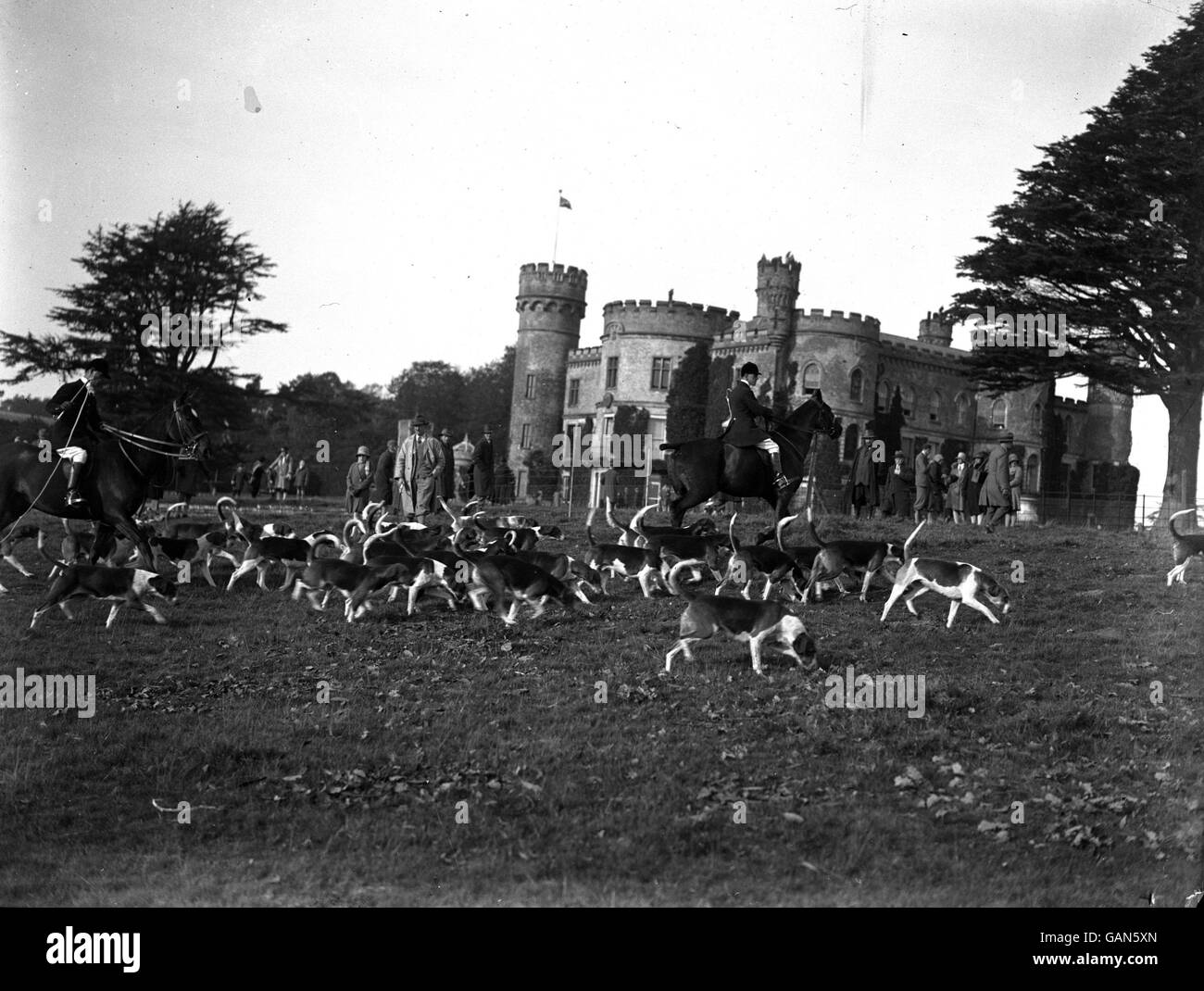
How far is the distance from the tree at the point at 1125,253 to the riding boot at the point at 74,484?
19.3 m

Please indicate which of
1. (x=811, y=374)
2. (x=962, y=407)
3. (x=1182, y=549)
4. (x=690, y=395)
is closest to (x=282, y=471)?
(x=1182, y=549)

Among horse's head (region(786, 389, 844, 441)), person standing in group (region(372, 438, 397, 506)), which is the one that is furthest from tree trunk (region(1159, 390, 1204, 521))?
person standing in group (region(372, 438, 397, 506))

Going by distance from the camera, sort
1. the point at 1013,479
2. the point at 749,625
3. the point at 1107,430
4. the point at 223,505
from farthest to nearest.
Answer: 1. the point at 1107,430
2. the point at 1013,479
3. the point at 223,505
4. the point at 749,625

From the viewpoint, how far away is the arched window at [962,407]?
65500 mm

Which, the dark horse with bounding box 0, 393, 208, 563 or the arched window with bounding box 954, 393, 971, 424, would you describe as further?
the arched window with bounding box 954, 393, 971, 424

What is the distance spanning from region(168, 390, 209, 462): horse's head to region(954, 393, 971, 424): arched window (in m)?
54.6

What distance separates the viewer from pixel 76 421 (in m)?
16.2

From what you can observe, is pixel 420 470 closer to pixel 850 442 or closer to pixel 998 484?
pixel 998 484

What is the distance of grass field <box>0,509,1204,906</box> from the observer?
843 cm

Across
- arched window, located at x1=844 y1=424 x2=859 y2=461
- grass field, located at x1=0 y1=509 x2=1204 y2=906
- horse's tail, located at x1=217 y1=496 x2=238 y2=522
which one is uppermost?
arched window, located at x1=844 y1=424 x2=859 y2=461

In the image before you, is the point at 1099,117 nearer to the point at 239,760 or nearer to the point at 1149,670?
the point at 1149,670

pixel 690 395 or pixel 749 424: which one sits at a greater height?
pixel 690 395

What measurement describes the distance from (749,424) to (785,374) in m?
40.2

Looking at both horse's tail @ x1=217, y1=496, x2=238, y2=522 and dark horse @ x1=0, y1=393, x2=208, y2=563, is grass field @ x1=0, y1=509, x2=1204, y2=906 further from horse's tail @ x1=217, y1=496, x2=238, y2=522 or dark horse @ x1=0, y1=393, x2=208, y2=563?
horse's tail @ x1=217, y1=496, x2=238, y2=522
